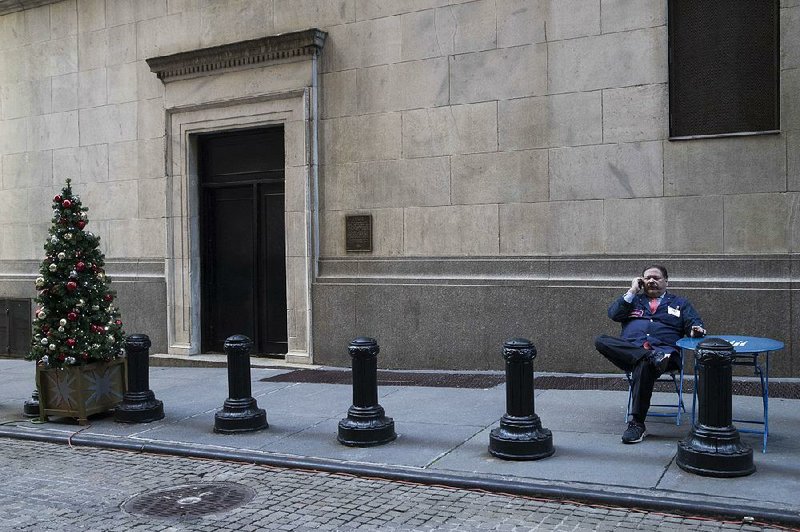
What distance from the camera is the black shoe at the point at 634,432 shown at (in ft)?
23.2

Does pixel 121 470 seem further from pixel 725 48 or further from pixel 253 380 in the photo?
pixel 725 48

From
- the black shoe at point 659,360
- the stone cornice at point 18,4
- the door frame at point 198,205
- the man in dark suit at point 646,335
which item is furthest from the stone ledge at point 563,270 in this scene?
the stone cornice at point 18,4

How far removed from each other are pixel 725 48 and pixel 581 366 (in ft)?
13.8

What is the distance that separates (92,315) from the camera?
29.6 ft

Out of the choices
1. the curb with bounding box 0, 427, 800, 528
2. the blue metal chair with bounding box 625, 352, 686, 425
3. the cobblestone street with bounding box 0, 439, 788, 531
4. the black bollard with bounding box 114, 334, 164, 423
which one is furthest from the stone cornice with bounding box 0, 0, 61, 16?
the blue metal chair with bounding box 625, 352, 686, 425

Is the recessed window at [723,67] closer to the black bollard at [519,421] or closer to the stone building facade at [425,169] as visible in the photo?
the stone building facade at [425,169]

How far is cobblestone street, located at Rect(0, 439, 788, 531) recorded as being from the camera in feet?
18.1

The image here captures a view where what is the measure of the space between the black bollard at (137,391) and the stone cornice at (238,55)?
17.4 ft

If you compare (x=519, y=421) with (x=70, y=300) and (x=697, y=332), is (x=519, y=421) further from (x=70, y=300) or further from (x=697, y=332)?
(x=70, y=300)

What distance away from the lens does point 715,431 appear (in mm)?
6195

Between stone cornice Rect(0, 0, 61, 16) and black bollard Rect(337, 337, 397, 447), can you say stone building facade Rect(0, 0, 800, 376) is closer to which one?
stone cornice Rect(0, 0, 61, 16)

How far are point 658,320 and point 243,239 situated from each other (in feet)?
25.1

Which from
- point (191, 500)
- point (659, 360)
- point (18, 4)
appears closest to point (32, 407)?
point (191, 500)

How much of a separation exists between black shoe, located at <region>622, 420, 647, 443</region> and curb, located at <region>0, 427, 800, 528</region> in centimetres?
127
